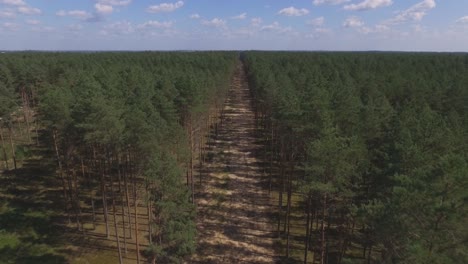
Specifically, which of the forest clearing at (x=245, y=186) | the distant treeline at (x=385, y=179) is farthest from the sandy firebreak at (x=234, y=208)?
the distant treeline at (x=385, y=179)

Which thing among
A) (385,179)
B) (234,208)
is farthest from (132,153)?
(385,179)

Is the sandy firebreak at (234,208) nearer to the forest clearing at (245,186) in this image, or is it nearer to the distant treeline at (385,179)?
the forest clearing at (245,186)

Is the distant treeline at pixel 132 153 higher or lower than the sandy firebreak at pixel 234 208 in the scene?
higher

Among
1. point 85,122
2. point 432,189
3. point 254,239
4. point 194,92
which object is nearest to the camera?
point 432,189

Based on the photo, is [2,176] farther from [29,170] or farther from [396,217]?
[396,217]

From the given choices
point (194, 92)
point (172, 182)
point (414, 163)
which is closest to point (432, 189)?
point (414, 163)

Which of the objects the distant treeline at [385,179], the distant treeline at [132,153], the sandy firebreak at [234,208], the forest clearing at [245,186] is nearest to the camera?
the distant treeline at [385,179]

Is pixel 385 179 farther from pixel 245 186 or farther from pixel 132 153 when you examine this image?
pixel 245 186

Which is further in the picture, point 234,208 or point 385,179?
point 234,208
